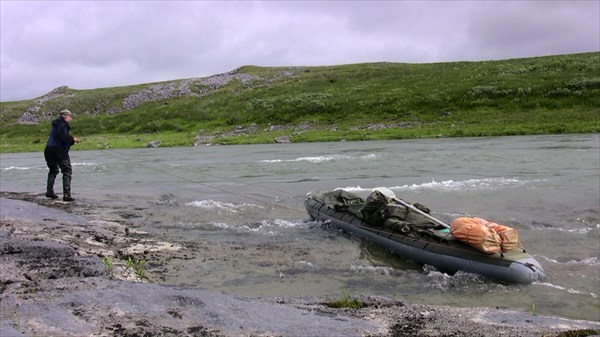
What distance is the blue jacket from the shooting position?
16.2 m

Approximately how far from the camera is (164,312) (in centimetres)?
634

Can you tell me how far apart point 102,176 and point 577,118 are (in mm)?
38683

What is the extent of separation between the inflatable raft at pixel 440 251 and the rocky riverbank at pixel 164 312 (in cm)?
177

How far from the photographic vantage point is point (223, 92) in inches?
3194

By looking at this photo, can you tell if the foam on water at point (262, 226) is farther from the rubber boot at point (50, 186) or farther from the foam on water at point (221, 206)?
the rubber boot at point (50, 186)

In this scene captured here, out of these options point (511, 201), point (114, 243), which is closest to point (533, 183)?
point (511, 201)

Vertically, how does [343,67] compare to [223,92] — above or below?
above

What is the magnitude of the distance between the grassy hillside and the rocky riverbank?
36757 millimetres

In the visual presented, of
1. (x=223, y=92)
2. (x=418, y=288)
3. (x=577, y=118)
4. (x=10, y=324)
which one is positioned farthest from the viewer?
(x=223, y=92)

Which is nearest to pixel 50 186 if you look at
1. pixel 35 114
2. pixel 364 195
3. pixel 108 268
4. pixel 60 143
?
pixel 60 143

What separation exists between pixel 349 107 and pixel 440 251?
50.1m

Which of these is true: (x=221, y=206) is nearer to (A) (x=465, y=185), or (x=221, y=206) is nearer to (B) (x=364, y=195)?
(B) (x=364, y=195)

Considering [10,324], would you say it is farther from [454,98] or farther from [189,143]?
[454,98]

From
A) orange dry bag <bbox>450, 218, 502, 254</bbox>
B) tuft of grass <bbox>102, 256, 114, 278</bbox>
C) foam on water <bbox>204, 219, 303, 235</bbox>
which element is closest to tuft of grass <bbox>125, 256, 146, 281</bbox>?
tuft of grass <bbox>102, 256, 114, 278</bbox>
